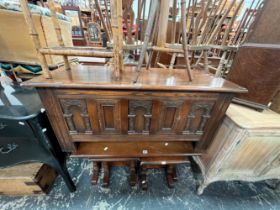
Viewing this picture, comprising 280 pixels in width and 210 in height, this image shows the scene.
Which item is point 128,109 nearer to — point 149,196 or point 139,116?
point 139,116

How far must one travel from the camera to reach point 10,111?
67 cm

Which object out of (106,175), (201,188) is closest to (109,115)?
(106,175)

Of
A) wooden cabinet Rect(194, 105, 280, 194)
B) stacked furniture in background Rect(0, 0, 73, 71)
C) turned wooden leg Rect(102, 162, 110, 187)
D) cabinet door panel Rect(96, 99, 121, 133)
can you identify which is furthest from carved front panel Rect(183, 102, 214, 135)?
stacked furniture in background Rect(0, 0, 73, 71)

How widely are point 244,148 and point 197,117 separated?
1.16ft

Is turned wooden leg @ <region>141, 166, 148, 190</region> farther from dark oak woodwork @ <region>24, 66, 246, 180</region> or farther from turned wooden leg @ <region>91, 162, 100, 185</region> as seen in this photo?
turned wooden leg @ <region>91, 162, 100, 185</region>

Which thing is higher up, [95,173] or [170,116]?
[170,116]

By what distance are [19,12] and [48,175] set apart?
1.26 meters

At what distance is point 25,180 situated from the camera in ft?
2.84

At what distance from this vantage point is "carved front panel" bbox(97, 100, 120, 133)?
0.65 m

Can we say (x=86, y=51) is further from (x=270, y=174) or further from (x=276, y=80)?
(x=270, y=174)

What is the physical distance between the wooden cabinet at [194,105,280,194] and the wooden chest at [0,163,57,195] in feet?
3.77

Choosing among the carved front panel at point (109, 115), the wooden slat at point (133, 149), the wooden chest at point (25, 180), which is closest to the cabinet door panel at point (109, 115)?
the carved front panel at point (109, 115)

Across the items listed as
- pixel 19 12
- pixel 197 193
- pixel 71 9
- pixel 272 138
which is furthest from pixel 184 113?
pixel 71 9

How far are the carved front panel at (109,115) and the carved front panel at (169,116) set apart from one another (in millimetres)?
238
